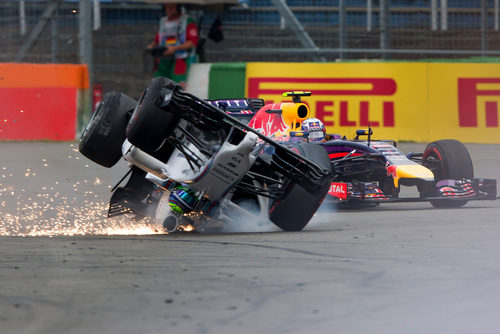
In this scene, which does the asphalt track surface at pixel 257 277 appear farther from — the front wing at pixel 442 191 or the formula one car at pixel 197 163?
the front wing at pixel 442 191

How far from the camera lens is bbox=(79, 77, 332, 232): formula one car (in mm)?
6660

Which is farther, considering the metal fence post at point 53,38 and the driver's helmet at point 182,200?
the metal fence post at point 53,38

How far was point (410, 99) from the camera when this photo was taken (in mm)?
15344

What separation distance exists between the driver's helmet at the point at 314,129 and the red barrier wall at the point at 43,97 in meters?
7.22

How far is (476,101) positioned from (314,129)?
6.87m

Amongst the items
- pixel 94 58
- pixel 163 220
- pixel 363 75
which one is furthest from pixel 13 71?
pixel 163 220

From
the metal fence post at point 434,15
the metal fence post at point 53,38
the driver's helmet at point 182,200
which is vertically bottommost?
the driver's helmet at point 182,200

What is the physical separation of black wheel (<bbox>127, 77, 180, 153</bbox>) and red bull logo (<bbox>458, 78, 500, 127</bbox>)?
9.37m

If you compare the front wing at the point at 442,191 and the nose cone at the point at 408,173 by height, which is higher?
the nose cone at the point at 408,173

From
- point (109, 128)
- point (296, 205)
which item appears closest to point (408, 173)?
point (296, 205)

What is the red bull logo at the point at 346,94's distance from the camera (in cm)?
1527

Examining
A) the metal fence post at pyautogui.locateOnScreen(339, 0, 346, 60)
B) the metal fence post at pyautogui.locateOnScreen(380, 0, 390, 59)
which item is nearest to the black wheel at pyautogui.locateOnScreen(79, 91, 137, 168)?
the metal fence post at pyautogui.locateOnScreen(339, 0, 346, 60)

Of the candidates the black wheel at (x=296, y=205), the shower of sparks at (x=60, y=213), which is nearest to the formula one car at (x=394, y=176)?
the black wheel at (x=296, y=205)

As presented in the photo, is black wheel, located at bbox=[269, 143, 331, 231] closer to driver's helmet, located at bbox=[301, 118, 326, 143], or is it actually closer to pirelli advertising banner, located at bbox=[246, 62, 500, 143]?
driver's helmet, located at bbox=[301, 118, 326, 143]
